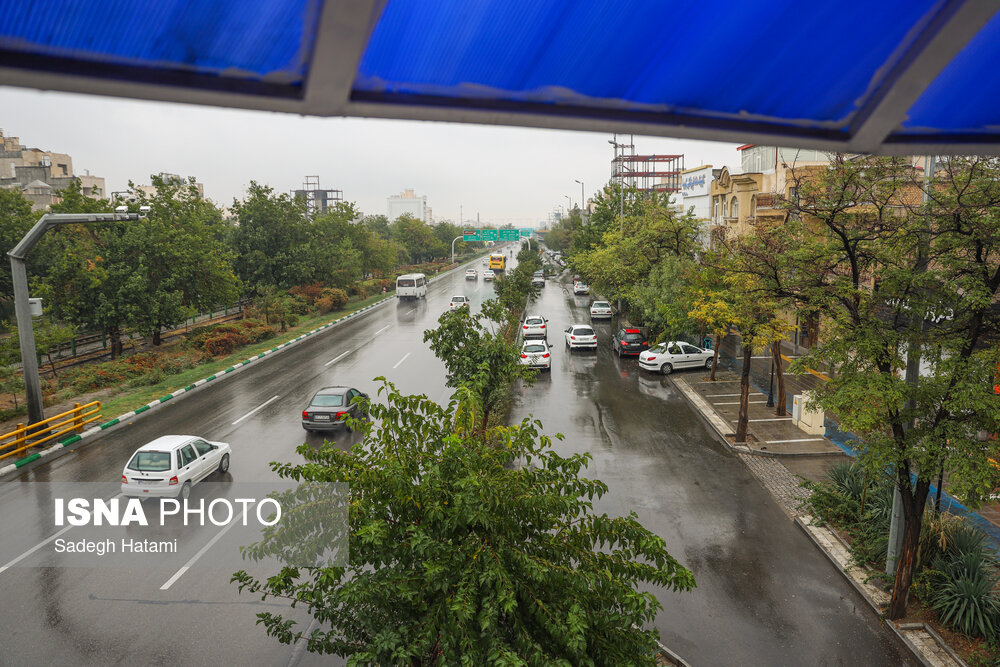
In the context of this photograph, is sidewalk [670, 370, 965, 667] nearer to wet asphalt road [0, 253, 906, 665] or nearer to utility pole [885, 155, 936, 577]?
wet asphalt road [0, 253, 906, 665]

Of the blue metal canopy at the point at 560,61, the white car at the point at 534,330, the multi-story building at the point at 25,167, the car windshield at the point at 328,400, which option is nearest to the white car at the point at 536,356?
the white car at the point at 534,330

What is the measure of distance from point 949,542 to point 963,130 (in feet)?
30.0

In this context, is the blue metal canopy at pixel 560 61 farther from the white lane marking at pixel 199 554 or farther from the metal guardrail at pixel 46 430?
the metal guardrail at pixel 46 430

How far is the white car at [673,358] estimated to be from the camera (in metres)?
24.0

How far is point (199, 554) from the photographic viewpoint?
409 inches

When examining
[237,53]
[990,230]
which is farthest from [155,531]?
[990,230]

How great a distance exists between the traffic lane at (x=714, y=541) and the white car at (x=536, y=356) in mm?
2962

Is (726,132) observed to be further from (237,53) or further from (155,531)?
(155,531)

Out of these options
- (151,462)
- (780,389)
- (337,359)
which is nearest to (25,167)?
(337,359)

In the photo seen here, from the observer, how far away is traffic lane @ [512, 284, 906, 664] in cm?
838

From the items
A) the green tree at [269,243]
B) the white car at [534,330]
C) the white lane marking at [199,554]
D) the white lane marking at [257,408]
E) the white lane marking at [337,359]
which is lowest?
the white lane marking at [199,554]

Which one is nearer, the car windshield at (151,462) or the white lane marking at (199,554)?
the white lane marking at (199,554)

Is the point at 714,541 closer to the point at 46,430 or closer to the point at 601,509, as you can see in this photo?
the point at 601,509

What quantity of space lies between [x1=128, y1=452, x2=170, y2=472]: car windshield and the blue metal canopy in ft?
38.5
